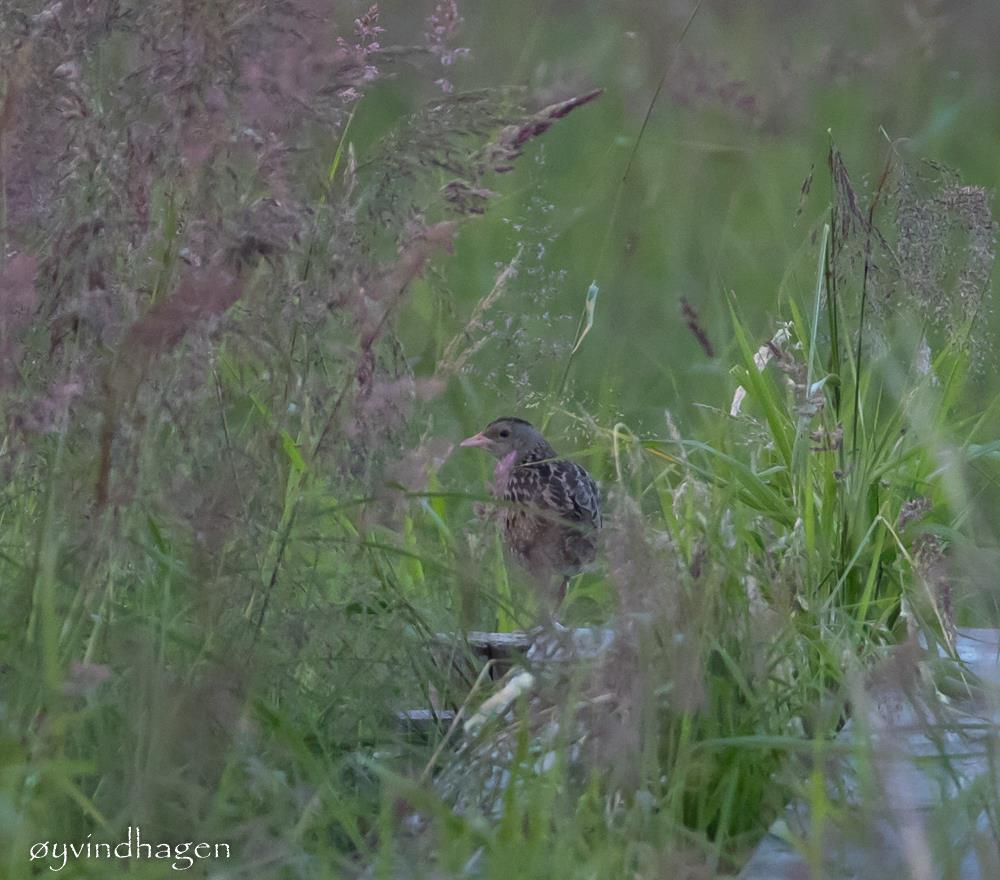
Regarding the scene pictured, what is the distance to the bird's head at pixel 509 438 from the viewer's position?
4465mm

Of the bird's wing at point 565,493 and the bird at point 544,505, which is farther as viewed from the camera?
the bird's wing at point 565,493

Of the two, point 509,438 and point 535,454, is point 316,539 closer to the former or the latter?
point 509,438

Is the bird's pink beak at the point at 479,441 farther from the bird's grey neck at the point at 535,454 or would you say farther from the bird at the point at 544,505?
the bird's grey neck at the point at 535,454

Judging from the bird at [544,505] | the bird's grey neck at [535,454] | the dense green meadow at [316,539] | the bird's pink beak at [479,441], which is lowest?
the bird's grey neck at [535,454]

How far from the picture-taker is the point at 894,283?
2947 millimetres

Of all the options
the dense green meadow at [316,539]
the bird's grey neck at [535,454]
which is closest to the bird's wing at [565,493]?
the bird's grey neck at [535,454]

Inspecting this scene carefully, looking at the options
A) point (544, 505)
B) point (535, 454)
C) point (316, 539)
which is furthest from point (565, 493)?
point (316, 539)

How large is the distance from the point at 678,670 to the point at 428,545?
4.45ft

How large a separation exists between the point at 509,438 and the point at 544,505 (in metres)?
0.34

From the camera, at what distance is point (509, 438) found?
452 centimetres

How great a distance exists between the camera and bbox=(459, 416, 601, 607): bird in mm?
3953

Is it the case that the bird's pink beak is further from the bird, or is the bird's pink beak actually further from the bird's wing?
the bird's wing

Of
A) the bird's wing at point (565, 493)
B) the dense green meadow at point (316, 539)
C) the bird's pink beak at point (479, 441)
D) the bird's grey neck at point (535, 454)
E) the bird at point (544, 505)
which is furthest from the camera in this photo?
the bird's grey neck at point (535, 454)

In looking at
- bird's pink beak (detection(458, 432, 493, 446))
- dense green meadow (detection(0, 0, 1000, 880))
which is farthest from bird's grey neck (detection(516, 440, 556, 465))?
dense green meadow (detection(0, 0, 1000, 880))
